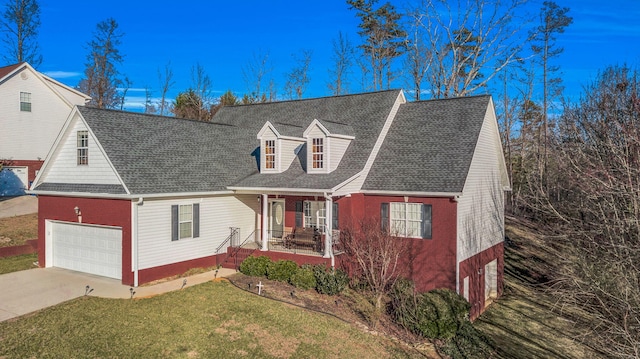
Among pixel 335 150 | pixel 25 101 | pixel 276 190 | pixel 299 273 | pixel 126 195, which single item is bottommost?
pixel 299 273

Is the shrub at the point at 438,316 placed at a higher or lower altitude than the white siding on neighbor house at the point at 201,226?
lower

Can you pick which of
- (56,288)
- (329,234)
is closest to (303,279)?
(329,234)

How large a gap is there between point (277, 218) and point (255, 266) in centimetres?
368

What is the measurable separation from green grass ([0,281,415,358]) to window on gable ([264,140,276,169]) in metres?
7.17

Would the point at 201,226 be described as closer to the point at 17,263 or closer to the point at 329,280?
the point at 329,280

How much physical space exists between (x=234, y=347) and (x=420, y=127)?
12253 mm

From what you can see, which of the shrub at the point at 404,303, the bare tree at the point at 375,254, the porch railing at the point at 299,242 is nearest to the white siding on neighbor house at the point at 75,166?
the porch railing at the point at 299,242

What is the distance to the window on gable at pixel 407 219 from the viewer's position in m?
16.1

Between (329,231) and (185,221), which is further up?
(185,221)

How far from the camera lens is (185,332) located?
11.5 meters

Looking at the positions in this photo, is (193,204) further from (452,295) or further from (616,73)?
(616,73)

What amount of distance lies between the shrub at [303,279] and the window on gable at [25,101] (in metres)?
27.1

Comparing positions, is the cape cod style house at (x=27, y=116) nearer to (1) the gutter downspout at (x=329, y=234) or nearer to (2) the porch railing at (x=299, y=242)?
(2) the porch railing at (x=299, y=242)

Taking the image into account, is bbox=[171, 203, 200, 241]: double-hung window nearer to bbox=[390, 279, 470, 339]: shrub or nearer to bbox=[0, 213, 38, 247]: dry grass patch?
bbox=[390, 279, 470, 339]: shrub
